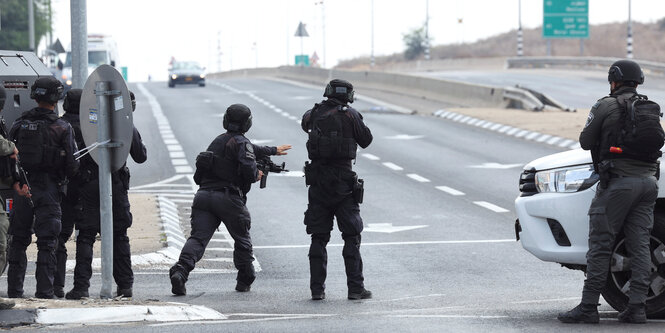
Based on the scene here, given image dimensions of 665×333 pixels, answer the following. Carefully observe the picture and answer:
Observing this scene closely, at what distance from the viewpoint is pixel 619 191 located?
27.0ft

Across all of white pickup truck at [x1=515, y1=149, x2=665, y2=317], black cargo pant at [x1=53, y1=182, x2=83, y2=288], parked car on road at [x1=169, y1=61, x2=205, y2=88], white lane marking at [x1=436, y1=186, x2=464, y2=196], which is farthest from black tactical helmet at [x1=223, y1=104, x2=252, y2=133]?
parked car on road at [x1=169, y1=61, x2=205, y2=88]

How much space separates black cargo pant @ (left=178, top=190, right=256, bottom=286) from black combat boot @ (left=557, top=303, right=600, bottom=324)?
3099 millimetres

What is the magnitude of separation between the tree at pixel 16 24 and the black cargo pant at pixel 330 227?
75550mm

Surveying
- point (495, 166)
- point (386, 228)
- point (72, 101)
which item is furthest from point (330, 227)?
point (495, 166)

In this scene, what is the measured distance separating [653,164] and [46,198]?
446 cm

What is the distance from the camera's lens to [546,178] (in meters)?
8.70

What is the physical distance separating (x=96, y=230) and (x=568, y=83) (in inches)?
1561

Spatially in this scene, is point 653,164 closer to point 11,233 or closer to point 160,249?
Result: point 11,233

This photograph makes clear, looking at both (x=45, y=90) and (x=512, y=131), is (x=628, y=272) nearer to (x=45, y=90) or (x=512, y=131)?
(x=45, y=90)

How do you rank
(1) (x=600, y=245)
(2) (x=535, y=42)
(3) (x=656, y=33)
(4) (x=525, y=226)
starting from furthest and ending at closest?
(2) (x=535, y=42)
(3) (x=656, y=33)
(4) (x=525, y=226)
(1) (x=600, y=245)

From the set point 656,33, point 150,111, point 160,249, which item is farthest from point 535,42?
point 160,249

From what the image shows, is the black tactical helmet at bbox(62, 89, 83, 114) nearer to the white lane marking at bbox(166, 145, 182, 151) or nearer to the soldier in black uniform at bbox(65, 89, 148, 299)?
the soldier in black uniform at bbox(65, 89, 148, 299)

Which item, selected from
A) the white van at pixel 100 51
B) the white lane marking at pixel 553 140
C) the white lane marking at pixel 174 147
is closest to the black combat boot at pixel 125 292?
the white lane marking at pixel 174 147

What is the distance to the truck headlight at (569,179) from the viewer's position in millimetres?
8570
